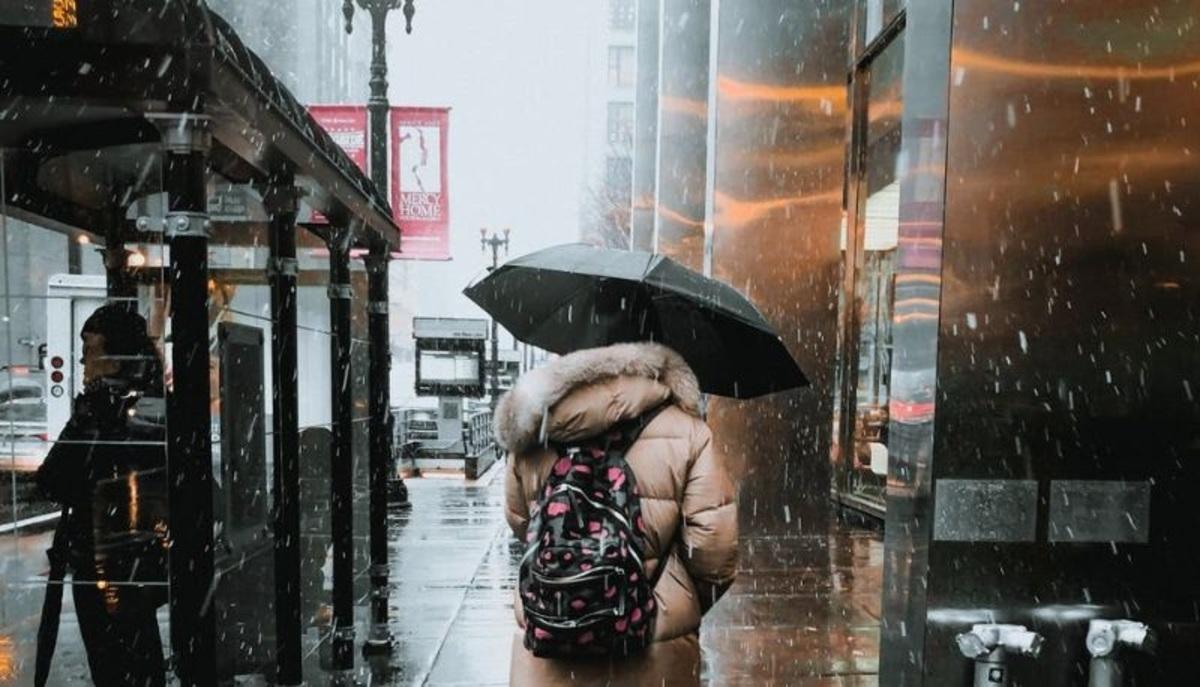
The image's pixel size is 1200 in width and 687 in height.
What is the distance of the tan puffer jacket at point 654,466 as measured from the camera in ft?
9.12

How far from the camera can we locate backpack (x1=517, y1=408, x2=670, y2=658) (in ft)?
8.51

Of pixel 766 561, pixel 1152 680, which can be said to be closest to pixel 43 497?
pixel 1152 680

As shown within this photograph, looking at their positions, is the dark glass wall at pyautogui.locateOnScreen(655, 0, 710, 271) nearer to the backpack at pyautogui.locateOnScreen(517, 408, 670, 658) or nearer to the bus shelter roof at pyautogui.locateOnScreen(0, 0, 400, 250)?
the bus shelter roof at pyautogui.locateOnScreen(0, 0, 400, 250)

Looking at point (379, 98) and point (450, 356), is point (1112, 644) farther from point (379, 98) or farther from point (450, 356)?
point (450, 356)

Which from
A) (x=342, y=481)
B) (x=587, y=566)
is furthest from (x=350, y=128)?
(x=587, y=566)

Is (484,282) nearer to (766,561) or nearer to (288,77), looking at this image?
(766,561)

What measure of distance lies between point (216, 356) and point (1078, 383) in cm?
451

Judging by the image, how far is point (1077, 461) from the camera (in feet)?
12.3

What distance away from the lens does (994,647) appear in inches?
139

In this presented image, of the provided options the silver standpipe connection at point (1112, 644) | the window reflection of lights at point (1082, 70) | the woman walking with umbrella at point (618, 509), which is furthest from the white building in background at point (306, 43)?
the silver standpipe connection at point (1112, 644)

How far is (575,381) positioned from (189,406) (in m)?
1.56

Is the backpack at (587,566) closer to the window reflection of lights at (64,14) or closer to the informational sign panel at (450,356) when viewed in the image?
the window reflection of lights at (64,14)

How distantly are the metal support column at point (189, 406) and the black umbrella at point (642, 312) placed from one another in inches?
46.5

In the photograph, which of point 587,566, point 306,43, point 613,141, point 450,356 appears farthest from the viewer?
point 613,141
